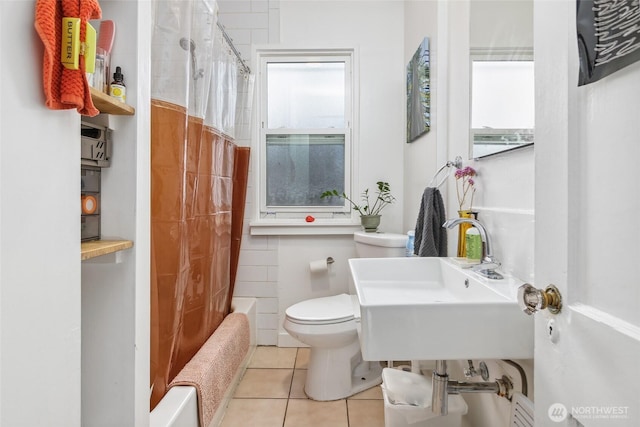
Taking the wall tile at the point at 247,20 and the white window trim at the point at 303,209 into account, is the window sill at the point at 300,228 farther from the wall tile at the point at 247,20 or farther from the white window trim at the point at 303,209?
the wall tile at the point at 247,20

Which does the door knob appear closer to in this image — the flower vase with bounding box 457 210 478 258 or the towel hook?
the flower vase with bounding box 457 210 478 258

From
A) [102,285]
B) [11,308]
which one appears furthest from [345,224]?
[11,308]

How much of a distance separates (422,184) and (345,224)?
67cm

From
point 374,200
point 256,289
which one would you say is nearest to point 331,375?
point 256,289

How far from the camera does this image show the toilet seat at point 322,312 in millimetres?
1806

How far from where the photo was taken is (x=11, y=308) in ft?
1.82

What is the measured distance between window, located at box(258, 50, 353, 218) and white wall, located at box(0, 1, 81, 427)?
6.09 feet

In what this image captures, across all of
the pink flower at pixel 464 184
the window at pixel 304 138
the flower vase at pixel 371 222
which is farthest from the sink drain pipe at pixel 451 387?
the window at pixel 304 138

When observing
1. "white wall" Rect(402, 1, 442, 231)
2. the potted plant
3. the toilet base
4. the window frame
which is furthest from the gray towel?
the window frame

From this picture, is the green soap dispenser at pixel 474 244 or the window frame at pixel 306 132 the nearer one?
the green soap dispenser at pixel 474 244

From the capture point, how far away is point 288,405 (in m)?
1.82

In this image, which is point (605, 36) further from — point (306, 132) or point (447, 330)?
Result: point (306, 132)

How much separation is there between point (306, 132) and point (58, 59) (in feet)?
6.56

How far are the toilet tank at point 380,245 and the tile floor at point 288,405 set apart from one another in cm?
76
